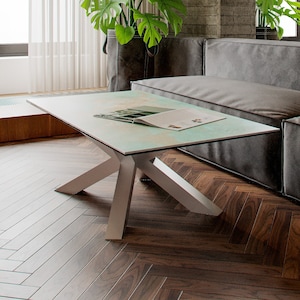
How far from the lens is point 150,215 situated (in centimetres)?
207

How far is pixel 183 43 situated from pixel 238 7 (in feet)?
2.02

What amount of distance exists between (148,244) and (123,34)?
6.68 ft

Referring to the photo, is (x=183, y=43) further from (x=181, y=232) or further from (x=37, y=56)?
(x=181, y=232)

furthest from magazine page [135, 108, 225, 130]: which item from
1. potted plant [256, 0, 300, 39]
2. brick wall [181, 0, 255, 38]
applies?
potted plant [256, 0, 300, 39]

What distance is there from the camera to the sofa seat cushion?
2.27m

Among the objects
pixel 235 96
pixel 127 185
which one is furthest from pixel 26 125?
pixel 127 185

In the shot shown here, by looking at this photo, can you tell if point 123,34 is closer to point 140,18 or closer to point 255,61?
point 140,18

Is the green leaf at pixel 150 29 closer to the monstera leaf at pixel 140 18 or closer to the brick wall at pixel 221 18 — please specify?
the monstera leaf at pixel 140 18

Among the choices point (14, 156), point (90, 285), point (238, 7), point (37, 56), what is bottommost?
point (90, 285)

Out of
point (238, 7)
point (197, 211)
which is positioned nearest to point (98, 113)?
point (197, 211)

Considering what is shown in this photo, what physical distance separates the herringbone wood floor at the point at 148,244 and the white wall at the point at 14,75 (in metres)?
1.69

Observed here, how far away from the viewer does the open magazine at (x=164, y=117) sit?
188 centimetres

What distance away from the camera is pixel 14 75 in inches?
162

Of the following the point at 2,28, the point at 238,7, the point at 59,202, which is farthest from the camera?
the point at 2,28
